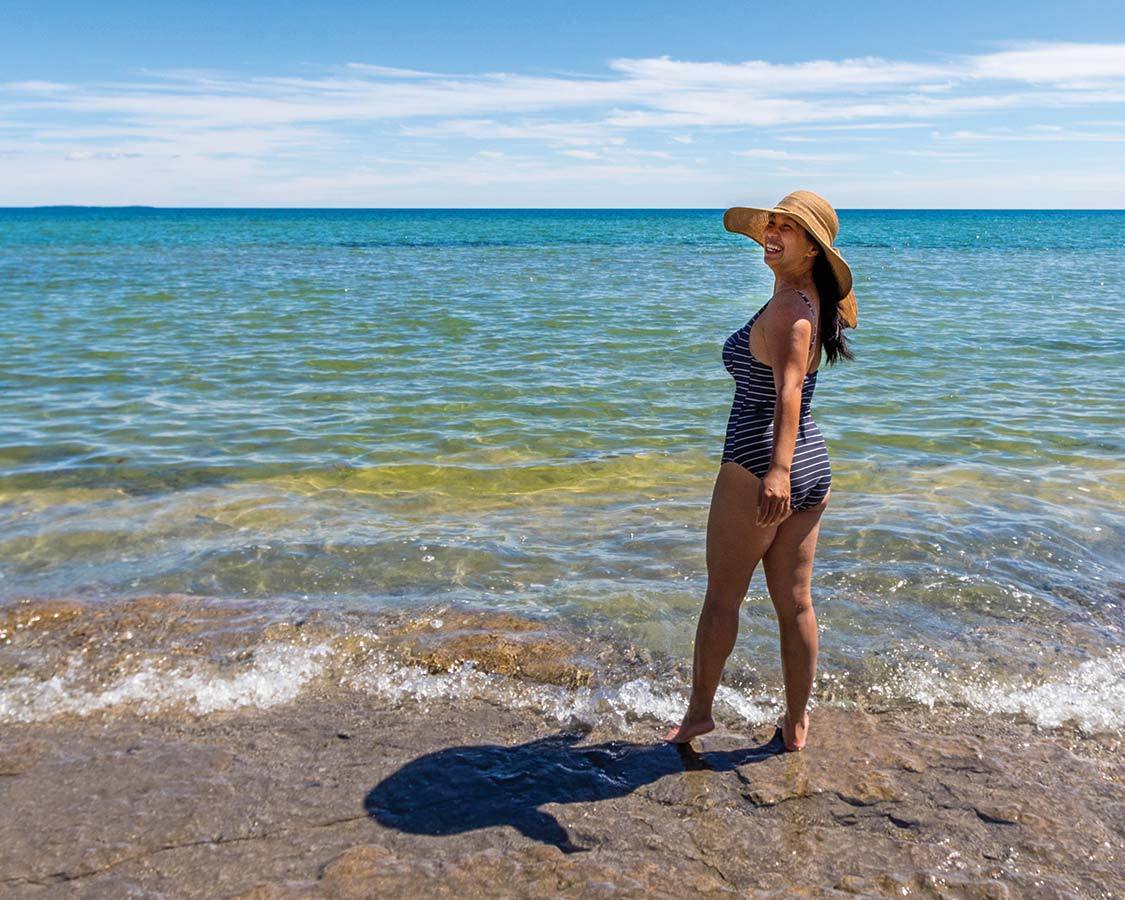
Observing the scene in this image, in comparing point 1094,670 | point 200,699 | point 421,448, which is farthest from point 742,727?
point 421,448

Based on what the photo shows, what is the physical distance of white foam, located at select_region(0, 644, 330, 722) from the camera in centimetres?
419

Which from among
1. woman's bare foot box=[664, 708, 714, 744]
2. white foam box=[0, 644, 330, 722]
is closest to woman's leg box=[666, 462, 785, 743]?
woman's bare foot box=[664, 708, 714, 744]

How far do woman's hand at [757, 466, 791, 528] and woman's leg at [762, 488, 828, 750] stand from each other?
17 cm

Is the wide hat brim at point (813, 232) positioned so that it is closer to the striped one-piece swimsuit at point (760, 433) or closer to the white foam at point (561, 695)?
the striped one-piece swimsuit at point (760, 433)

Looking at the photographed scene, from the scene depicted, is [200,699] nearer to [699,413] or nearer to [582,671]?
[582,671]

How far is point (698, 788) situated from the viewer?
11.7ft

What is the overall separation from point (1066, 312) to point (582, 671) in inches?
722

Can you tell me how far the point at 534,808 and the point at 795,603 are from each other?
4.06 ft

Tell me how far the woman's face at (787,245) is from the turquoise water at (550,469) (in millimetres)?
2177

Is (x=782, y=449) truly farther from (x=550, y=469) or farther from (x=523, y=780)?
(x=550, y=469)

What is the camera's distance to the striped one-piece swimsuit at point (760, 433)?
3393 mm

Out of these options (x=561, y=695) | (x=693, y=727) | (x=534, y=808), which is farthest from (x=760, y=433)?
(x=561, y=695)

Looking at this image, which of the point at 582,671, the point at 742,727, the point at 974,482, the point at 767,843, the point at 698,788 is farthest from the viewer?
the point at 974,482

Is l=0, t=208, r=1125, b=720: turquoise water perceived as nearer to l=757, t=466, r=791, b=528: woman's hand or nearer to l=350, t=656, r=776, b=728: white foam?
l=350, t=656, r=776, b=728: white foam
